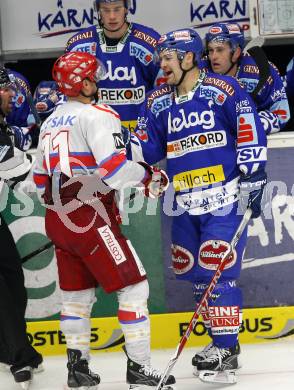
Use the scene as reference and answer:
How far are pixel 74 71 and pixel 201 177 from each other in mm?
859

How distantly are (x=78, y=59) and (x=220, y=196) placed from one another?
3.22 ft

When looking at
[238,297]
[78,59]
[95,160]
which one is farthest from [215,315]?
[78,59]

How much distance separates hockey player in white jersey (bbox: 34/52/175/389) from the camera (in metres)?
4.96

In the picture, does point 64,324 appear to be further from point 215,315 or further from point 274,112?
point 274,112

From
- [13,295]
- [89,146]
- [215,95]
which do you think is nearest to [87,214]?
[89,146]

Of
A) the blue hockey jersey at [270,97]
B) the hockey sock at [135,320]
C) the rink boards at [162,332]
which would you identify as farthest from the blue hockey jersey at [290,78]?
the hockey sock at [135,320]

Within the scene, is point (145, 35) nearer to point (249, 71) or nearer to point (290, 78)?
point (249, 71)

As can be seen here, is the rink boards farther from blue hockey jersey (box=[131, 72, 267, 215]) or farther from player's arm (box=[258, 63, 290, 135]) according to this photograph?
player's arm (box=[258, 63, 290, 135])

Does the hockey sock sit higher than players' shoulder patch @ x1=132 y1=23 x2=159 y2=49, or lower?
lower

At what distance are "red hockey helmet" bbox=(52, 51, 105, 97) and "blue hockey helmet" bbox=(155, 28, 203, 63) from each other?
433mm

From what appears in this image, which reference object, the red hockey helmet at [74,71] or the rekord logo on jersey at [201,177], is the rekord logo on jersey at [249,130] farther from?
the red hockey helmet at [74,71]

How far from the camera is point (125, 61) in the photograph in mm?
6301

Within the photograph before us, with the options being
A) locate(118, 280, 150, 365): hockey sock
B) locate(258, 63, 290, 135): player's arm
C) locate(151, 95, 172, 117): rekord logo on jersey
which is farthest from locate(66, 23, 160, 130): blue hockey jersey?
locate(118, 280, 150, 365): hockey sock

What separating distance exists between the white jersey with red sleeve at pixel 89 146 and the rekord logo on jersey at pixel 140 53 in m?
1.32
